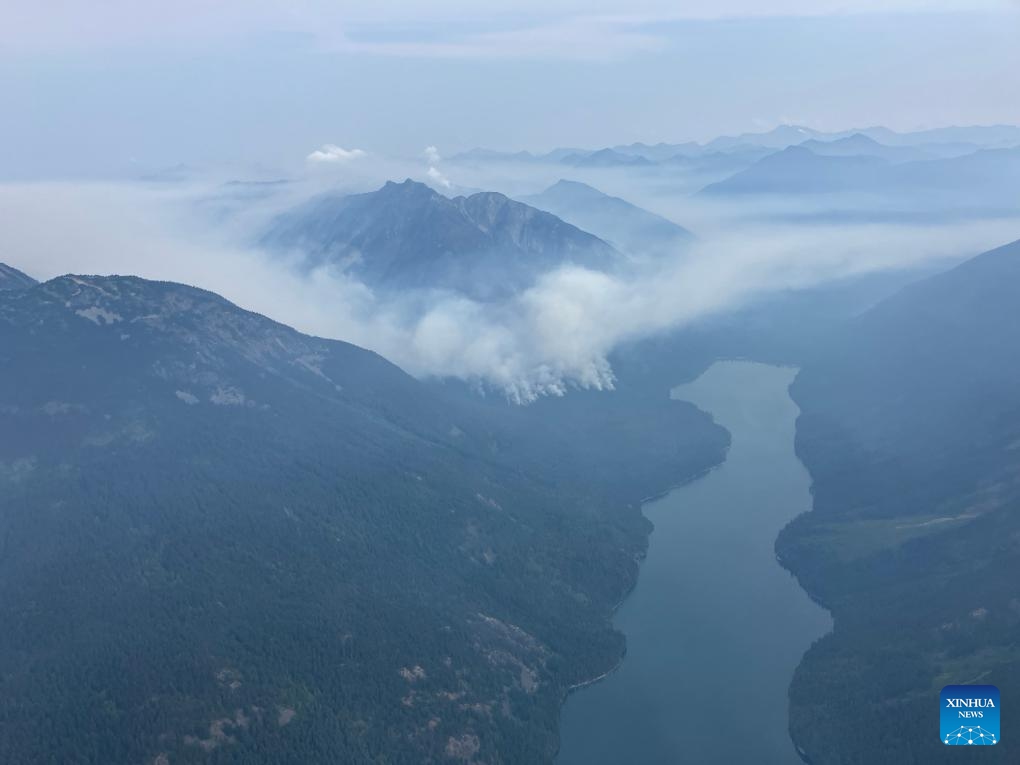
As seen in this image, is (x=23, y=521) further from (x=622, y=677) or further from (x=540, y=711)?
(x=622, y=677)

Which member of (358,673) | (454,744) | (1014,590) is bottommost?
Answer: (454,744)

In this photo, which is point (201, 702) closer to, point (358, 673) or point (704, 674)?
point (358, 673)

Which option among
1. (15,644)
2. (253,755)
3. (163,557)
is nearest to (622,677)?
(253,755)

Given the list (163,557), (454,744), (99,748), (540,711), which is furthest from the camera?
(163,557)

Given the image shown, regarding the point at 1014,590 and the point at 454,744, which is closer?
the point at 454,744

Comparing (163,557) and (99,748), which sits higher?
(163,557)

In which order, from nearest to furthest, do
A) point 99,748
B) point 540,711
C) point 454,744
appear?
point 99,748, point 454,744, point 540,711

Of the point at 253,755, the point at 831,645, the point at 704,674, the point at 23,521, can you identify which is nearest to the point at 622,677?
the point at 704,674
